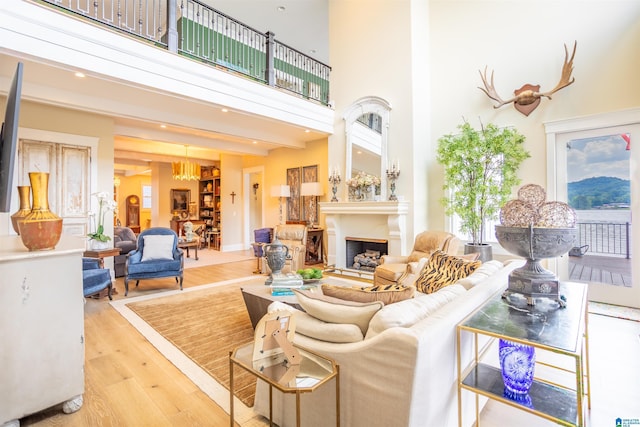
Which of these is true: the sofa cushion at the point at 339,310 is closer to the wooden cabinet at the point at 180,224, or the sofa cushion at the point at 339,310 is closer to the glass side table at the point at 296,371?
the glass side table at the point at 296,371

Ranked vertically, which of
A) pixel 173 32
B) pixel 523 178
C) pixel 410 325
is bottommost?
pixel 410 325

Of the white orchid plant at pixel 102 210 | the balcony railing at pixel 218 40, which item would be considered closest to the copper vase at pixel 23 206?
the white orchid plant at pixel 102 210

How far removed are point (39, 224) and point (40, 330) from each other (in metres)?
0.63

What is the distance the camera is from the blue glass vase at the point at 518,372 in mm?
1430

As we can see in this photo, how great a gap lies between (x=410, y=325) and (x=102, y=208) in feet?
17.6

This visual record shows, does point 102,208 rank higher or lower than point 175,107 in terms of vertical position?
lower

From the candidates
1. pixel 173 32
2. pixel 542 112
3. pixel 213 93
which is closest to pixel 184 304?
pixel 213 93

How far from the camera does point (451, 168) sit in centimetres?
463

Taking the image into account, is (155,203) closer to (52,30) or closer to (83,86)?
(83,86)

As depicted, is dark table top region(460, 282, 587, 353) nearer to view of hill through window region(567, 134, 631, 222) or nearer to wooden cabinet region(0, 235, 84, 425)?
wooden cabinet region(0, 235, 84, 425)

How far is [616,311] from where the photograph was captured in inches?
143

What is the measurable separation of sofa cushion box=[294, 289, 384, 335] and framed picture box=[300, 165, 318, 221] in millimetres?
Result: 5626

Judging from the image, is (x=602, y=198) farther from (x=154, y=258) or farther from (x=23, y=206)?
(x=154, y=258)

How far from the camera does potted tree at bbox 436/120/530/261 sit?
4383 mm
